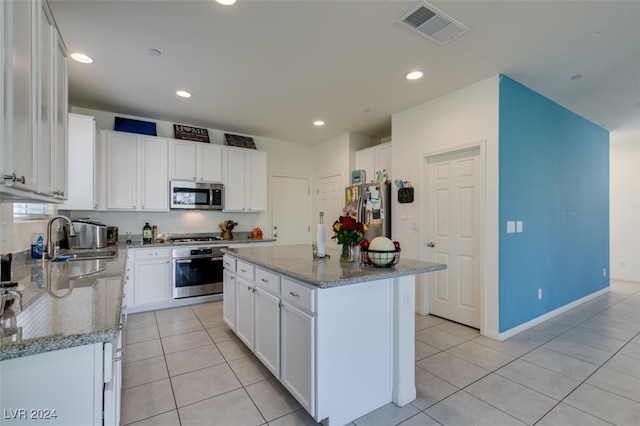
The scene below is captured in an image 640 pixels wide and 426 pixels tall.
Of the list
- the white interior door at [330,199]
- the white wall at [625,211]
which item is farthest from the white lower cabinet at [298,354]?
the white wall at [625,211]

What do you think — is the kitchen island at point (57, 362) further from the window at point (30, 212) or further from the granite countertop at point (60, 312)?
the window at point (30, 212)

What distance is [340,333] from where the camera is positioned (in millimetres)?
1774

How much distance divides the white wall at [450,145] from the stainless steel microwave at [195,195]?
8.90 feet

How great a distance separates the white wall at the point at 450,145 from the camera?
9.96 ft

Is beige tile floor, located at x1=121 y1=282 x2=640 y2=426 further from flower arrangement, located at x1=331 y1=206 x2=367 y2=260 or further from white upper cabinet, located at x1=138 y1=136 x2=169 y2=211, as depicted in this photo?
white upper cabinet, located at x1=138 y1=136 x2=169 y2=211

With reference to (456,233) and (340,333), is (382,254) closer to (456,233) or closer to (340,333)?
(340,333)

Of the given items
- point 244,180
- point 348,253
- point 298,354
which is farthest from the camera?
point 244,180

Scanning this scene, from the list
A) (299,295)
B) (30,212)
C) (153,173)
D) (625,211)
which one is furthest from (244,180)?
(625,211)

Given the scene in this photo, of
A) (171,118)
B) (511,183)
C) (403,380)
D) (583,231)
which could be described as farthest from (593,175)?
(171,118)

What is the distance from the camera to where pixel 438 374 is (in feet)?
7.75

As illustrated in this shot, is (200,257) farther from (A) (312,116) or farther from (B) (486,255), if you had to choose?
(B) (486,255)

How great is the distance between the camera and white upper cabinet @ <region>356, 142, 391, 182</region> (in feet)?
14.4

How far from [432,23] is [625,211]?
6.35m

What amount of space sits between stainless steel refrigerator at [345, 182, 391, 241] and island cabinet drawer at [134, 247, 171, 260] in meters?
2.74
